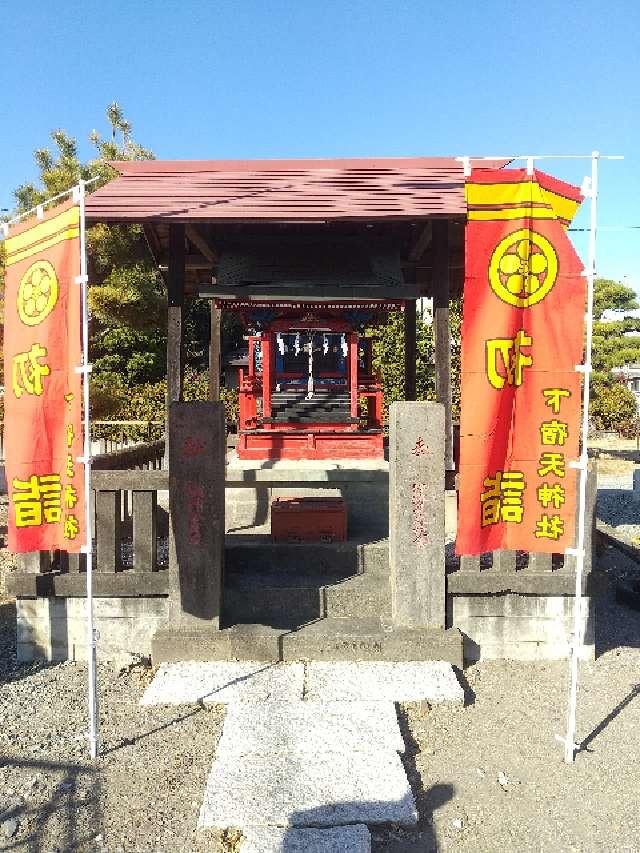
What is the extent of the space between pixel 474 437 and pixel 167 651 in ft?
13.1

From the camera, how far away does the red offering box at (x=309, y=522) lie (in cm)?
836

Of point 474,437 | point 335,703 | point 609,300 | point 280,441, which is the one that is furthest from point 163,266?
point 609,300

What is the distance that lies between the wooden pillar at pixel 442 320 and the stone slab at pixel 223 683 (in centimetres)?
294

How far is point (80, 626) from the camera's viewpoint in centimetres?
682

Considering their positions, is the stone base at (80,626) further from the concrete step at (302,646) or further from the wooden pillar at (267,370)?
the wooden pillar at (267,370)

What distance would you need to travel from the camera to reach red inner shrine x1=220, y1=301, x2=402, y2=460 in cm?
1000

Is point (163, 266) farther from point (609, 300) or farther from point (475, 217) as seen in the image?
point (609, 300)

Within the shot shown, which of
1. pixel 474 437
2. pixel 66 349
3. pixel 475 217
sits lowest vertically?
pixel 474 437

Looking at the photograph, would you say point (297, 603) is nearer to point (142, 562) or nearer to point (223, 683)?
point (223, 683)

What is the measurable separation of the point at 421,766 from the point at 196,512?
3307 millimetres

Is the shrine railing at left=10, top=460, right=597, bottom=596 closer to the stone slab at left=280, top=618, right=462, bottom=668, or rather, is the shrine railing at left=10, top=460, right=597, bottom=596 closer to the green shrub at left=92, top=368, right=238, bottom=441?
the stone slab at left=280, top=618, right=462, bottom=668

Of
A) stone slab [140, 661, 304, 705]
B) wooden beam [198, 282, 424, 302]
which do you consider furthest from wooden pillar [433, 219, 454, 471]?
stone slab [140, 661, 304, 705]

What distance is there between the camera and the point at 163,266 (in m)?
9.24

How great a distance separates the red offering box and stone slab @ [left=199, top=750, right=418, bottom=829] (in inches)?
146
